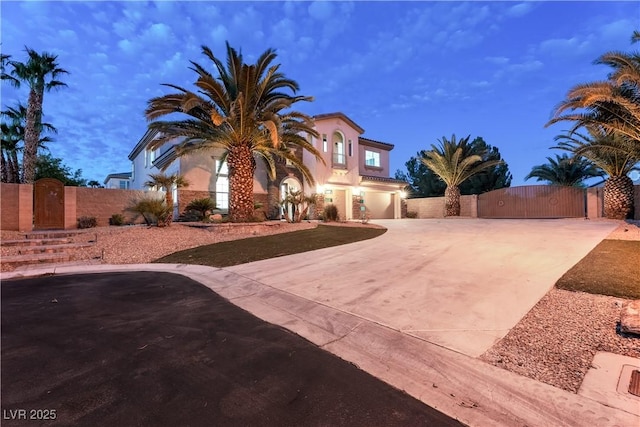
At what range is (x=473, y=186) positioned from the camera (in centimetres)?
3028

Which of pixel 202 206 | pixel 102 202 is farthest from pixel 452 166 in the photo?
pixel 102 202

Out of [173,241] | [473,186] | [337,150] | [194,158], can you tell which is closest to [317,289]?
[173,241]

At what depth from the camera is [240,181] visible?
1477 centimetres

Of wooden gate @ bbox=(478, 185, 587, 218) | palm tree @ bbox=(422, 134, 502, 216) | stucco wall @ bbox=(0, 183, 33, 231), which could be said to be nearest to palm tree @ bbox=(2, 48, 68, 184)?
stucco wall @ bbox=(0, 183, 33, 231)

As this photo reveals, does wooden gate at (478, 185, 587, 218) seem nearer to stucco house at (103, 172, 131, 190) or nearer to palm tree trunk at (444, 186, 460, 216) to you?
palm tree trunk at (444, 186, 460, 216)

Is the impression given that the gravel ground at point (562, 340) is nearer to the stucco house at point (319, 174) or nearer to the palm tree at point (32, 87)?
the stucco house at point (319, 174)

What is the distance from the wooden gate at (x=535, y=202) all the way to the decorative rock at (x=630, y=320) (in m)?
21.4

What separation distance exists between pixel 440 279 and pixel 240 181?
37.2ft

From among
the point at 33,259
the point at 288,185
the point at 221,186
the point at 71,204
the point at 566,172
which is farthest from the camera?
the point at 566,172

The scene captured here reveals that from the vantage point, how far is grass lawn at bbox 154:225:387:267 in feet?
30.7

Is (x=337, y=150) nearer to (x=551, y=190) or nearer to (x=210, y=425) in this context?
(x=551, y=190)

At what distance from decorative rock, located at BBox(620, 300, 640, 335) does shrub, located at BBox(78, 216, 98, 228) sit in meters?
20.2

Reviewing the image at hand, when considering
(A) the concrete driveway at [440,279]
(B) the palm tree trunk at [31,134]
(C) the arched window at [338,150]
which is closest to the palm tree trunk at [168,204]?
(A) the concrete driveway at [440,279]

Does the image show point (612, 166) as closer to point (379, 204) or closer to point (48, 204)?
point (379, 204)
